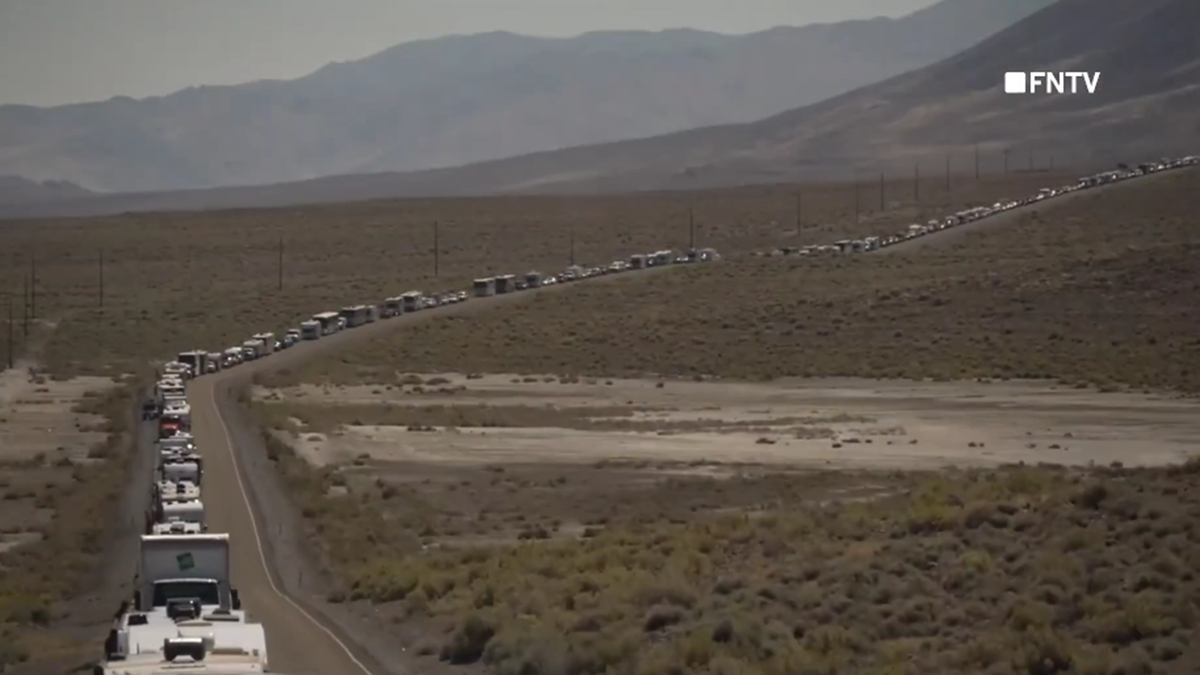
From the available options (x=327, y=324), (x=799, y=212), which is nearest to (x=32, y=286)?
(x=327, y=324)

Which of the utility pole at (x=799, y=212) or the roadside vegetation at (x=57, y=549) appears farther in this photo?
the utility pole at (x=799, y=212)

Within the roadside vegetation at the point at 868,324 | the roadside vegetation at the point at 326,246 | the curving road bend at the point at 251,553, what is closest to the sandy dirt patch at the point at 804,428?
the curving road bend at the point at 251,553

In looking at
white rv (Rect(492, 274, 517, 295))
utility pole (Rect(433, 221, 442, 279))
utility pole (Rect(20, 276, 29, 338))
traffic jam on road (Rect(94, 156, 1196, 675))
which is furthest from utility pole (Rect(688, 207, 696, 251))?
traffic jam on road (Rect(94, 156, 1196, 675))

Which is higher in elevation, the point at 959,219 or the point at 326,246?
the point at 959,219

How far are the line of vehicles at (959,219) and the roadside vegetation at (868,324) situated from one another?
247 inches

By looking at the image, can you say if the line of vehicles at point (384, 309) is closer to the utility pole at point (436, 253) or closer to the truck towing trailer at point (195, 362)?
the truck towing trailer at point (195, 362)

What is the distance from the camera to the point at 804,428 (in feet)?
185

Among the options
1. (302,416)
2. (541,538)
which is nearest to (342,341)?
(302,416)

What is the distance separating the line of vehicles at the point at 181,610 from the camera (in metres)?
14.1

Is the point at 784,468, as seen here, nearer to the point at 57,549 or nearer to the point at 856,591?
the point at 57,549

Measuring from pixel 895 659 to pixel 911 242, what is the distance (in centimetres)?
11253

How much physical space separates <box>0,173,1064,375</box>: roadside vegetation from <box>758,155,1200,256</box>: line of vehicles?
190 inches

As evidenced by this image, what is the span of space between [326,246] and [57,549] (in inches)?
4571

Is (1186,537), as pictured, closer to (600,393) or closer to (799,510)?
(799,510)
